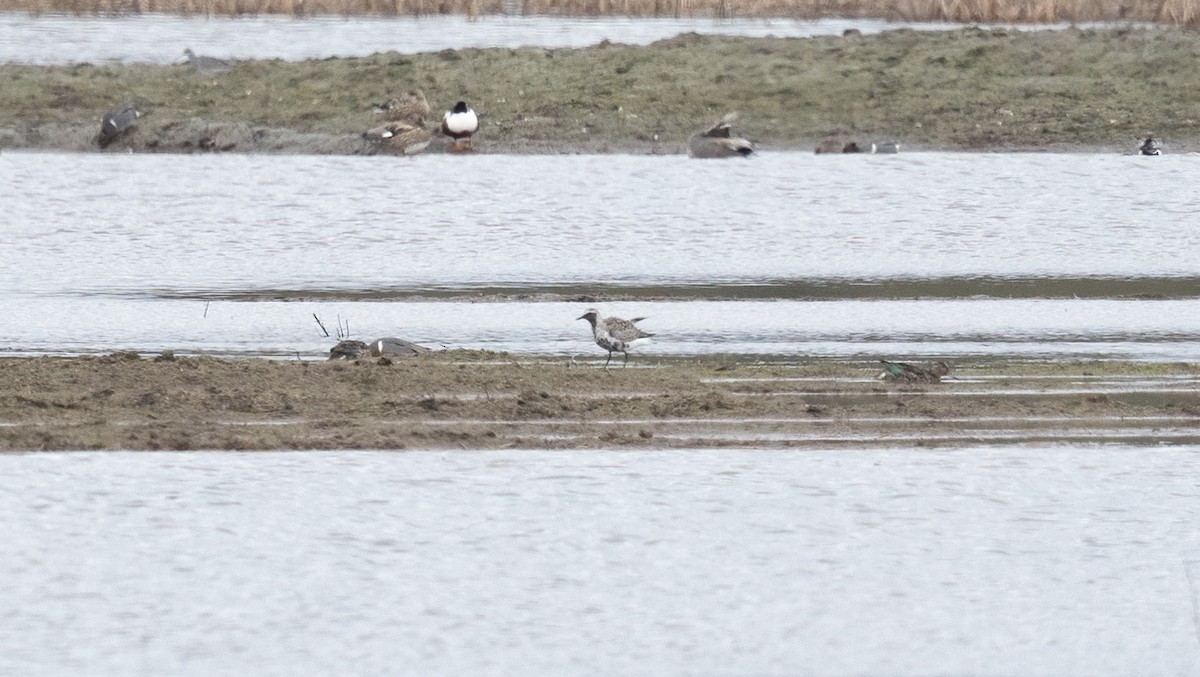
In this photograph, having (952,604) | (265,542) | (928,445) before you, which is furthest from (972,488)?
(265,542)

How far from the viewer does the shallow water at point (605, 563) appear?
5.77 meters

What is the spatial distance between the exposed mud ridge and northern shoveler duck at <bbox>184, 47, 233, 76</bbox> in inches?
496

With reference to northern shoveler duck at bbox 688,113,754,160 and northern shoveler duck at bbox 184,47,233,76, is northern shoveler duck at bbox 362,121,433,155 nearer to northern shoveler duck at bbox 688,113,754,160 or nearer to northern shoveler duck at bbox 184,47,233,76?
northern shoveler duck at bbox 688,113,754,160

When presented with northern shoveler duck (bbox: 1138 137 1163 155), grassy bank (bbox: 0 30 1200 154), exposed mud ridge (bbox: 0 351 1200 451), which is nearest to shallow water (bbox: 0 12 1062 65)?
grassy bank (bbox: 0 30 1200 154)

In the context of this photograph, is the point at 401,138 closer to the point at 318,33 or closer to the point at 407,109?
the point at 407,109

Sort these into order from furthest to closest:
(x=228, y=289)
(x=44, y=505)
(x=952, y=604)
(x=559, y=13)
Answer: (x=559, y=13)
(x=228, y=289)
(x=44, y=505)
(x=952, y=604)

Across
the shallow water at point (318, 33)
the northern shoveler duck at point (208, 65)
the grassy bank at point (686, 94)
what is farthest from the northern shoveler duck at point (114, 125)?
the shallow water at point (318, 33)

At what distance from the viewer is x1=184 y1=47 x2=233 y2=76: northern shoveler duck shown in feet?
73.5

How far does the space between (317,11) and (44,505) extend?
2012 cm

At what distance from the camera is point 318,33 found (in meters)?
25.1

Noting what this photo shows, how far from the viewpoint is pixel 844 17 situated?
87.0 ft

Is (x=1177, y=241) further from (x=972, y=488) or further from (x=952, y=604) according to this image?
(x=952, y=604)

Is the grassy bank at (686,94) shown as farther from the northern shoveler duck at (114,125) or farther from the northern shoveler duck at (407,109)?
the northern shoveler duck at (407,109)

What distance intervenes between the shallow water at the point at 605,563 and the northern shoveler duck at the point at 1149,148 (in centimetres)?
1108
